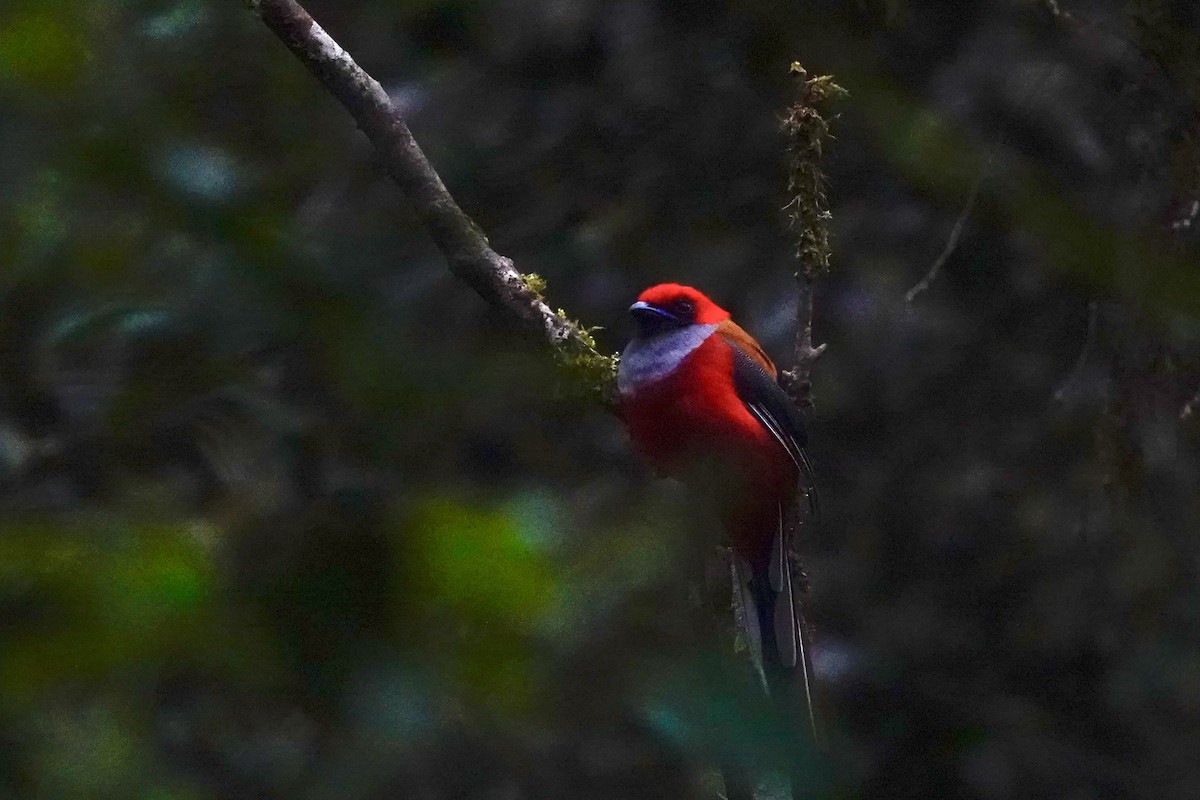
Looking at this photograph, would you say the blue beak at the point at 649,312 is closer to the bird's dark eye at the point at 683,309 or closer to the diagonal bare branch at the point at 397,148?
the bird's dark eye at the point at 683,309

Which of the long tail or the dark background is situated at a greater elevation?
the dark background

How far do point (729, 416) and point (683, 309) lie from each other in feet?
1.23

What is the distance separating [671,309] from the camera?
314cm

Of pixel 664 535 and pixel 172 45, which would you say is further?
pixel 172 45

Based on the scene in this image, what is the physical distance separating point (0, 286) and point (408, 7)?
462 mm

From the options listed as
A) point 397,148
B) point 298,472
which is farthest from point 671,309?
point 298,472

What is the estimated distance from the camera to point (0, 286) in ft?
2.09

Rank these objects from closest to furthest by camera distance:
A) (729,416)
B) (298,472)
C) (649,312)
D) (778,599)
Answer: (298,472)
(778,599)
(729,416)
(649,312)

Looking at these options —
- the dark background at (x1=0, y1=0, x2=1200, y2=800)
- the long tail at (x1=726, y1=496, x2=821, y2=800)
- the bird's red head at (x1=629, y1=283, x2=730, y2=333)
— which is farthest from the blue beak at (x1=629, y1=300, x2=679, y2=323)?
the dark background at (x1=0, y1=0, x2=1200, y2=800)

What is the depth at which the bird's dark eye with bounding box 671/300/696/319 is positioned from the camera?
3.14 metres

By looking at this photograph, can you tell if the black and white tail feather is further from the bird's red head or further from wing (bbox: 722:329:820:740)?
the bird's red head

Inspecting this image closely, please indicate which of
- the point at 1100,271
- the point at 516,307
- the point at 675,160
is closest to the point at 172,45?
the point at 1100,271

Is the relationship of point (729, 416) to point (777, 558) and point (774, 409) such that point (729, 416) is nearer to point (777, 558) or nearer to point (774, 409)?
point (774, 409)

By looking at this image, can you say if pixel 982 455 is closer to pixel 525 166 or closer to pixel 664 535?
pixel 525 166
